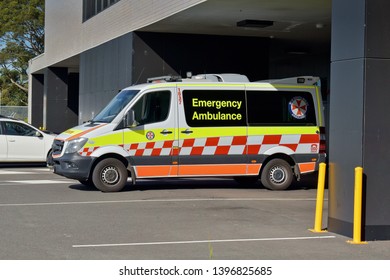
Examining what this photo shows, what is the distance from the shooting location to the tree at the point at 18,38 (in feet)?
215

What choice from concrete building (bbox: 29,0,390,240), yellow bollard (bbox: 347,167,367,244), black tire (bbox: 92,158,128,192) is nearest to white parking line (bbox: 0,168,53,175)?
concrete building (bbox: 29,0,390,240)

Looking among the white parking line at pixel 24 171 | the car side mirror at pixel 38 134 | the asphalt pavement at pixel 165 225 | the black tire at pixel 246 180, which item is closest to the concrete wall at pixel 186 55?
the car side mirror at pixel 38 134

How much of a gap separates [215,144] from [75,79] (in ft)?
103

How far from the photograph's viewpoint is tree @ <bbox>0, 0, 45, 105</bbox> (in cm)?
6544

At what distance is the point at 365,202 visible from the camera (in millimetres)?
9555

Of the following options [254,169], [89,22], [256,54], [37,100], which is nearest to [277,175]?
[254,169]

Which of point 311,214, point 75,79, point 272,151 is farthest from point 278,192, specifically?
point 75,79

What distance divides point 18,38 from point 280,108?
56.1 m

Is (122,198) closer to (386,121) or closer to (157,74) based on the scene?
(386,121)

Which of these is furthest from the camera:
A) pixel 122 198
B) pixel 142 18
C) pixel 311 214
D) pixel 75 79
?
pixel 75 79

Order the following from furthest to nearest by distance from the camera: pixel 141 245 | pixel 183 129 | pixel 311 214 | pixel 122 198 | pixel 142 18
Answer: pixel 142 18 < pixel 183 129 < pixel 122 198 < pixel 311 214 < pixel 141 245

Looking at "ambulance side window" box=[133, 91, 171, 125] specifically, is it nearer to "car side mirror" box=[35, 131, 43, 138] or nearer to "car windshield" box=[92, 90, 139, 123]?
"car windshield" box=[92, 90, 139, 123]

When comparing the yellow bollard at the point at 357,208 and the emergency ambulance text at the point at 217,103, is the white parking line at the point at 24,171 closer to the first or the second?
the emergency ambulance text at the point at 217,103

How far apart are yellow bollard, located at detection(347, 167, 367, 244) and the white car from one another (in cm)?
1292
